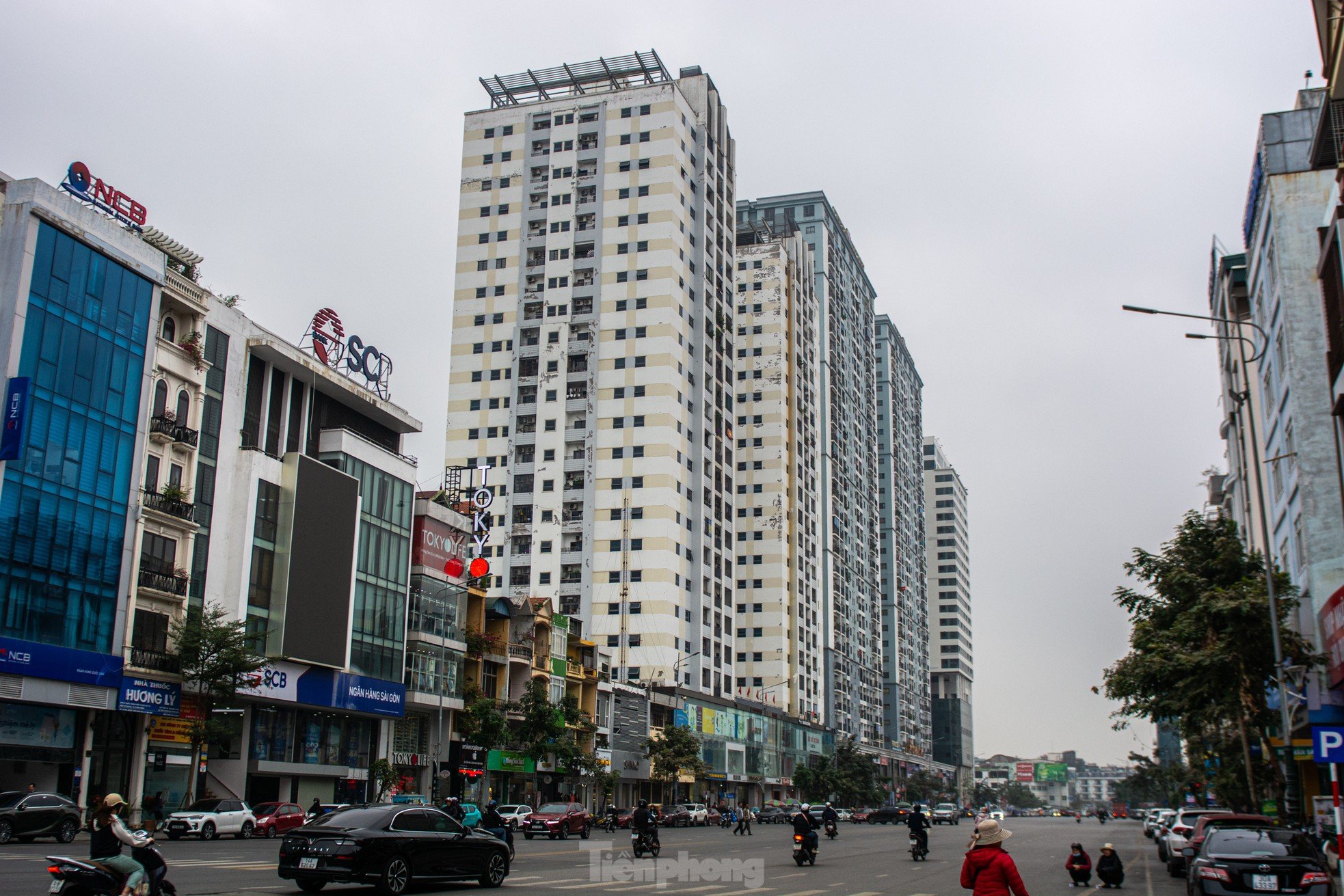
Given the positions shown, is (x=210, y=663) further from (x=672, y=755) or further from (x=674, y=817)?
(x=672, y=755)

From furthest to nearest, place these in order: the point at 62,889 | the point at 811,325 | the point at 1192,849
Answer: the point at 811,325 → the point at 1192,849 → the point at 62,889

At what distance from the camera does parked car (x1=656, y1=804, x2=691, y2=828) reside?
7775 centimetres

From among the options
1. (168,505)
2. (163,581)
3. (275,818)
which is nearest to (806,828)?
(275,818)

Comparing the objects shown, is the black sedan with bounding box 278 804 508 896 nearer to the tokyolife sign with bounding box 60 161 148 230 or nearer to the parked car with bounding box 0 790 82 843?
the parked car with bounding box 0 790 82 843

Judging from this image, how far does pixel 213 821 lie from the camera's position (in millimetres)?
40750

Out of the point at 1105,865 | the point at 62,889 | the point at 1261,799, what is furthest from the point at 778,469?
the point at 62,889

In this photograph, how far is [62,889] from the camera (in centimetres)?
1465

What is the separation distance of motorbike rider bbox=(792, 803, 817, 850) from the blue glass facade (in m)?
28.5

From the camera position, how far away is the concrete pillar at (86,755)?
43.8 meters

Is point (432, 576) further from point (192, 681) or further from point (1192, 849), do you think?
point (1192, 849)

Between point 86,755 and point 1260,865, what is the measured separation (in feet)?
136

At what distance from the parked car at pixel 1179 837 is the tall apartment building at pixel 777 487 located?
301 feet

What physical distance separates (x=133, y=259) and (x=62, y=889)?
125 feet

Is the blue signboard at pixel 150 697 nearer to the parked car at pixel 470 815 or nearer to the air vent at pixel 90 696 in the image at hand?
the air vent at pixel 90 696
